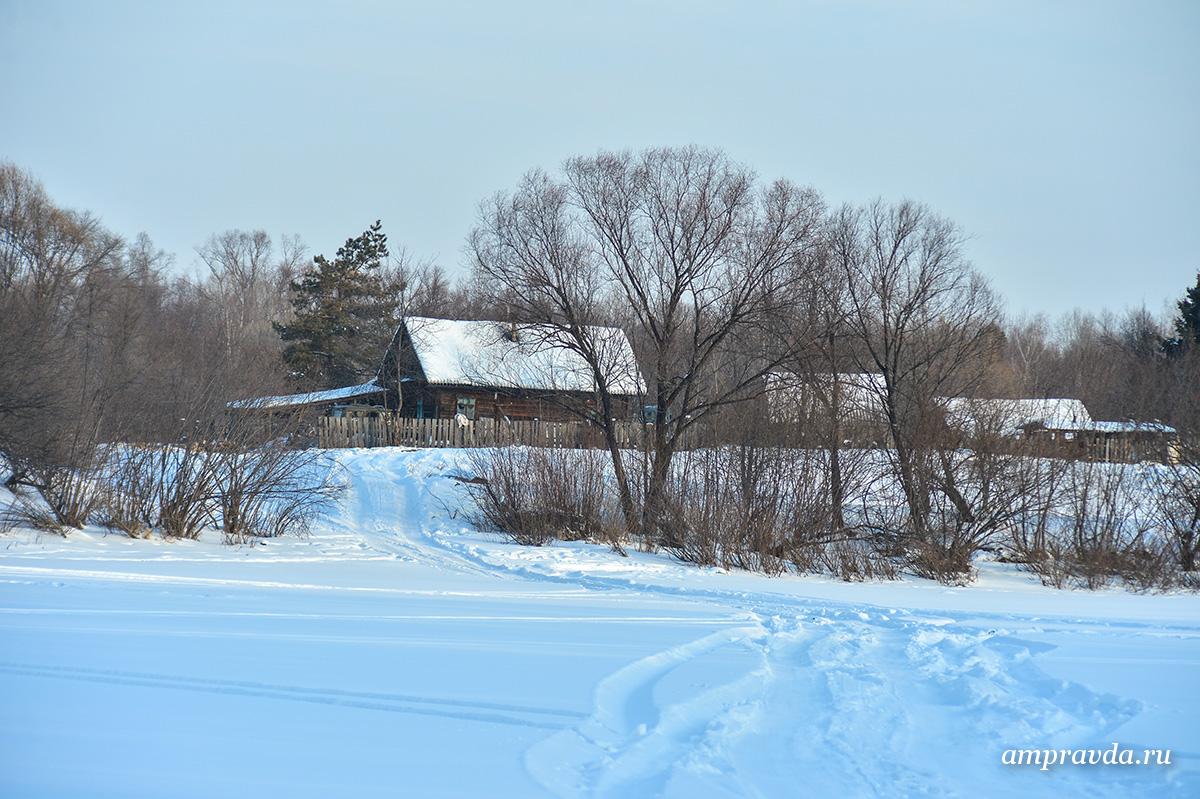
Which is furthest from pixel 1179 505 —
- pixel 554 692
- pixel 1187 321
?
pixel 1187 321

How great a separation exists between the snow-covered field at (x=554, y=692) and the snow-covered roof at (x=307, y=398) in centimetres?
721

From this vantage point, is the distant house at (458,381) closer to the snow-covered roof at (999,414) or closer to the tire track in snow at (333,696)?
the snow-covered roof at (999,414)

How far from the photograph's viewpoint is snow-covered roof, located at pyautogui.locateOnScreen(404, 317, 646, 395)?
25.3m

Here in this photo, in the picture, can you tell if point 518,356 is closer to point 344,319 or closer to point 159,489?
point 159,489

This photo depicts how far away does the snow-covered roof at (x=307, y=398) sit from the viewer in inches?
748

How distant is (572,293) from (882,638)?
55.3 ft

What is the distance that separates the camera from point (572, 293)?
24.7 meters

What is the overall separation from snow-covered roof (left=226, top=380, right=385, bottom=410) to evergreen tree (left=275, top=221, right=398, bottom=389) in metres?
1.29

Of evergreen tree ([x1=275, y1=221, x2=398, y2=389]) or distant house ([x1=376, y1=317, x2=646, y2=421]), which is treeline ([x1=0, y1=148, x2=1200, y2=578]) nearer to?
distant house ([x1=376, y1=317, x2=646, y2=421])

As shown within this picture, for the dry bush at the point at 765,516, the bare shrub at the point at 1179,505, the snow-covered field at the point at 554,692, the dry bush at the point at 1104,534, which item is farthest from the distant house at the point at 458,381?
the snow-covered field at the point at 554,692

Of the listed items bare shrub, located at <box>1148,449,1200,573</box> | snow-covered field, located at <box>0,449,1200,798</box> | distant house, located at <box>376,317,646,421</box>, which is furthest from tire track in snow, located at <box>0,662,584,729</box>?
distant house, located at <box>376,317,646,421</box>

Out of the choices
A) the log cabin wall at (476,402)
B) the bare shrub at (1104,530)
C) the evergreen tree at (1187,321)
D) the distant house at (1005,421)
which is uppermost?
the evergreen tree at (1187,321)

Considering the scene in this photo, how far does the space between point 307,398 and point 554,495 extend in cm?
763

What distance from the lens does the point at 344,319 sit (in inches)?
1941
